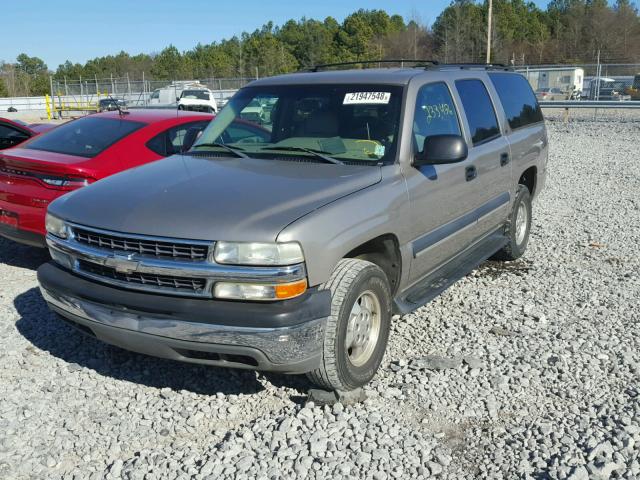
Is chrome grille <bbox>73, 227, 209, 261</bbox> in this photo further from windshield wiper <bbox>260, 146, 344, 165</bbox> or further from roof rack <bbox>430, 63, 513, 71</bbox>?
roof rack <bbox>430, 63, 513, 71</bbox>

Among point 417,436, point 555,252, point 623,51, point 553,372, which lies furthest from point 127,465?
point 623,51

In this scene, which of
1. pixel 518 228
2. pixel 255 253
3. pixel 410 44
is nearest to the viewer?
pixel 255 253

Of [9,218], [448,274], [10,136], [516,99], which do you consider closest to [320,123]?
[448,274]

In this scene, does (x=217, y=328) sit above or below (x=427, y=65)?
below

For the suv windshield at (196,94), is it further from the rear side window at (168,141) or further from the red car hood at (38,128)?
the rear side window at (168,141)

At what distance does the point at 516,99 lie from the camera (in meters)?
6.38

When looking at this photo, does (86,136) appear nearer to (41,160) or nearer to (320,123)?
(41,160)

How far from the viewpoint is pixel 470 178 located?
491 cm

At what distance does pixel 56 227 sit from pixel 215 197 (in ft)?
3.49

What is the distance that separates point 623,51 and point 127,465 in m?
69.9

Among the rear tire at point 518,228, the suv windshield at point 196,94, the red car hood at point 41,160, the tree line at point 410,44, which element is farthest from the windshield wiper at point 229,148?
the tree line at point 410,44

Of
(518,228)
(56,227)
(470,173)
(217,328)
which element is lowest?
(518,228)

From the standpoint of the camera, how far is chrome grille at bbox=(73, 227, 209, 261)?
10.5ft

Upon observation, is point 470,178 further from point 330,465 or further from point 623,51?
point 623,51
